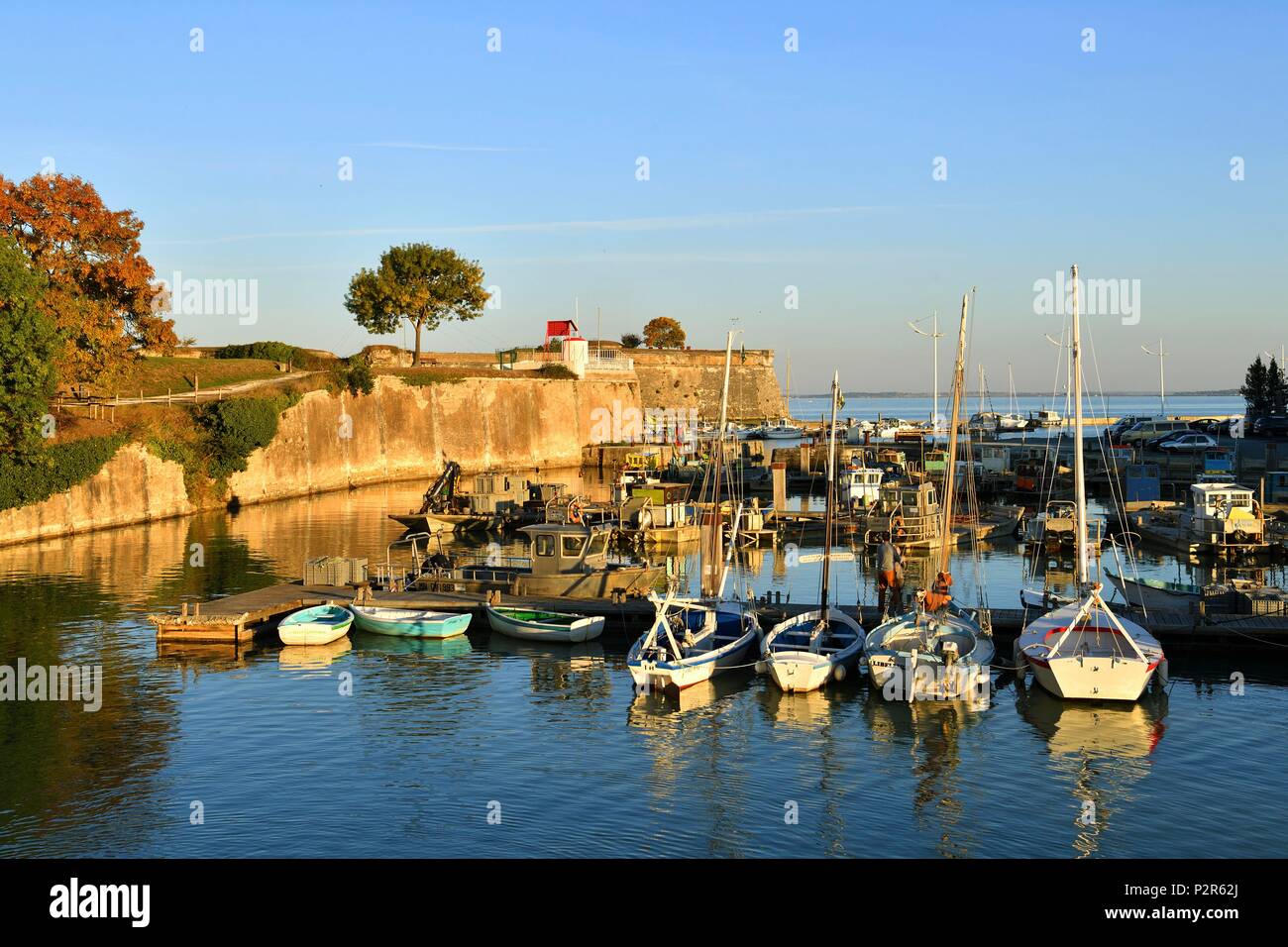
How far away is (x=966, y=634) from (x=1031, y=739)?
16.5 feet

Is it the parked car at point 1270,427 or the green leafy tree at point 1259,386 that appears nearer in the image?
the parked car at point 1270,427

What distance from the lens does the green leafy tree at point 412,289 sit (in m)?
99.1

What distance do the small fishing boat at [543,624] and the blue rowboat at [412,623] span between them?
3.21 feet

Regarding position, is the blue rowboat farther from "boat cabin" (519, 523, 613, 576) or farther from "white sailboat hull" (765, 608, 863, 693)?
"white sailboat hull" (765, 608, 863, 693)

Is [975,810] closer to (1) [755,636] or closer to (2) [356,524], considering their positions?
(1) [755,636]

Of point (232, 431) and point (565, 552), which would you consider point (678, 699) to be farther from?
point (232, 431)

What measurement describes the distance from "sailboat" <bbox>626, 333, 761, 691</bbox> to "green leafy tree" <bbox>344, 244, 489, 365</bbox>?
7136cm

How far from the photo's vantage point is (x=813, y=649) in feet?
95.5

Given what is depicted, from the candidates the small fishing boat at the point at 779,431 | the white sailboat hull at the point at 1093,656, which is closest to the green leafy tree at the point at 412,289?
the small fishing boat at the point at 779,431

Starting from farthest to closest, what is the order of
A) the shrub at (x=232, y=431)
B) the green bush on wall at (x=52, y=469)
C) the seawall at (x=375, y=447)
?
the shrub at (x=232, y=431), the seawall at (x=375, y=447), the green bush on wall at (x=52, y=469)

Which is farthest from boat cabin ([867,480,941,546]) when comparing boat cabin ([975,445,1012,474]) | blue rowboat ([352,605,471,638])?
blue rowboat ([352,605,471,638])

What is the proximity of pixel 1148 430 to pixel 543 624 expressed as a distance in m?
76.5

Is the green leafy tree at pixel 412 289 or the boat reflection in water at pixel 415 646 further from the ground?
the green leafy tree at pixel 412 289

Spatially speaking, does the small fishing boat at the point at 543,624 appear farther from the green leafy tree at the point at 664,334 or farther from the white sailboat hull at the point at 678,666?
the green leafy tree at the point at 664,334
